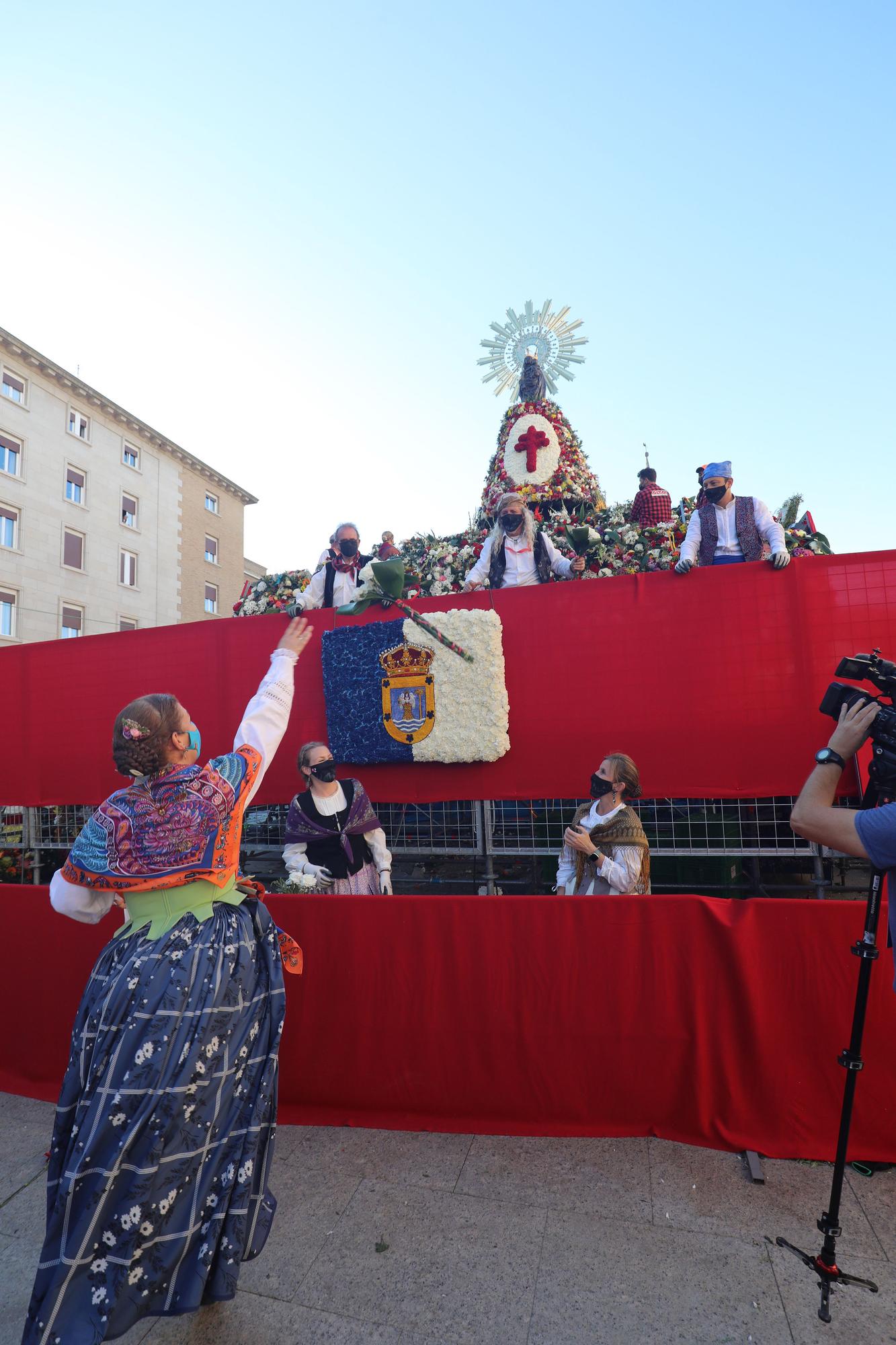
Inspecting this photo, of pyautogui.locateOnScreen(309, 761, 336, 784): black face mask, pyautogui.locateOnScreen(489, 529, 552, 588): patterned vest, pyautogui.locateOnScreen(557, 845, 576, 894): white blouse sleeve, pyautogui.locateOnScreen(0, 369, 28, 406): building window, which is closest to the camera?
pyautogui.locateOnScreen(557, 845, 576, 894): white blouse sleeve

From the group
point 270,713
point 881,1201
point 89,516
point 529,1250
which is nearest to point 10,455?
point 89,516

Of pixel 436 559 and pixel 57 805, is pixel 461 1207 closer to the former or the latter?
A: pixel 57 805

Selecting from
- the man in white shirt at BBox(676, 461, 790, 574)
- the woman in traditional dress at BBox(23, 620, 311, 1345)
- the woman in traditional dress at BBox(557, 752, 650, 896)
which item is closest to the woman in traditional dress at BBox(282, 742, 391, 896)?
the woman in traditional dress at BBox(557, 752, 650, 896)

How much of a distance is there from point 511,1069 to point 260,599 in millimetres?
5630

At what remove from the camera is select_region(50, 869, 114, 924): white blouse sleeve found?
2.06 metres

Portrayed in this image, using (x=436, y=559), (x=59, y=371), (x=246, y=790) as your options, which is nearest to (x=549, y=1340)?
(x=246, y=790)

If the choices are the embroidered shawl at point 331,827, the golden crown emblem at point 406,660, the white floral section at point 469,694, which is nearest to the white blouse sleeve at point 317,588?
the golden crown emblem at point 406,660

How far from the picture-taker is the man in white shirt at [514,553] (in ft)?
16.9

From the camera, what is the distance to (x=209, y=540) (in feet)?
116

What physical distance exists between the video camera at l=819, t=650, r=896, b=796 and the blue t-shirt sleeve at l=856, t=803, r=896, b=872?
0.62 feet

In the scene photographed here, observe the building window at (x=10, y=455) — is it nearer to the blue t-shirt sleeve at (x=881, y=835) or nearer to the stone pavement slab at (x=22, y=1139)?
the stone pavement slab at (x=22, y=1139)

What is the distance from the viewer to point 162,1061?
183cm

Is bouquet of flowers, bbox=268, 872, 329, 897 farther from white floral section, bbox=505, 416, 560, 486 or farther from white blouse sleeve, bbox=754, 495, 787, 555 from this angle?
white floral section, bbox=505, 416, 560, 486

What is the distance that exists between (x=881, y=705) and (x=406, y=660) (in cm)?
271
